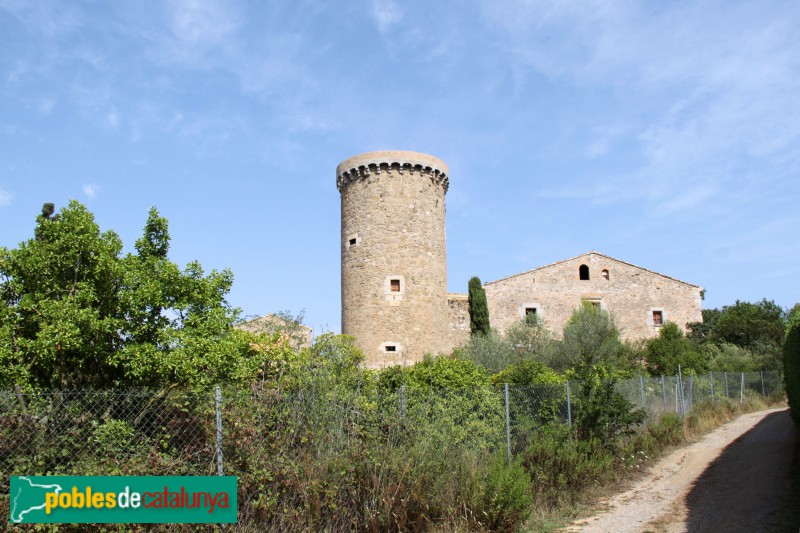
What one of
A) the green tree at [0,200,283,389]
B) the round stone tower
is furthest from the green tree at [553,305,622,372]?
the green tree at [0,200,283,389]

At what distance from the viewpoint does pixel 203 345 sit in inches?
334

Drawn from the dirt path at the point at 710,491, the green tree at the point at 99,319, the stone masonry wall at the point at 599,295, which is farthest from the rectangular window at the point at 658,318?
the green tree at the point at 99,319

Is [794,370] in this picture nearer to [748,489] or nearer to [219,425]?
[748,489]

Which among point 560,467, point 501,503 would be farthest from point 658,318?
point 501,503

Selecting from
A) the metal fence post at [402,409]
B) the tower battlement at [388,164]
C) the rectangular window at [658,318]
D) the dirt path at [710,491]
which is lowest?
the dirt path at [710,491]

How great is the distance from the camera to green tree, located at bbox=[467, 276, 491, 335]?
27109mm

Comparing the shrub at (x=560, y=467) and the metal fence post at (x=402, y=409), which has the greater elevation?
the metal fence post at (x=402, y=409)

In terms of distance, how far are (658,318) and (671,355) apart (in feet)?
15.5

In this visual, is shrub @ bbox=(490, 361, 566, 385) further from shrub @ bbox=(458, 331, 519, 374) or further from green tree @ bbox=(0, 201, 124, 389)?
green tree @ bbox=(0, 201, 124, 389)

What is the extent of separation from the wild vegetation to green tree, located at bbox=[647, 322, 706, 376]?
47.9 ft

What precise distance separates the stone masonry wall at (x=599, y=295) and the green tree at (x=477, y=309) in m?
1.77

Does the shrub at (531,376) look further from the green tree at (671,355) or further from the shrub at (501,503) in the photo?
the green tree at (671,355)

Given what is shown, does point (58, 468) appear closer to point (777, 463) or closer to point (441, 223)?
point (777, 463)

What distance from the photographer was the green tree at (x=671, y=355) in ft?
84.1
